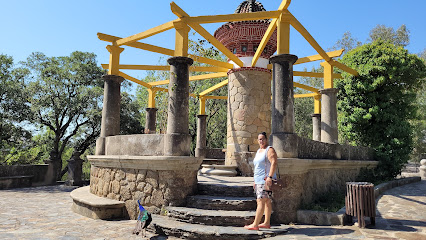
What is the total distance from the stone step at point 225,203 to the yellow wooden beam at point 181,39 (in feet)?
9.95

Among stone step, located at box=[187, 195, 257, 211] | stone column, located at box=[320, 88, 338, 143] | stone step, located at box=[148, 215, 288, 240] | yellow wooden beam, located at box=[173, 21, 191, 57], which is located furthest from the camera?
stone column, located at box=[320, 88, 338, 143]

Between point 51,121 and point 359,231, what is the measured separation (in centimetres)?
1738

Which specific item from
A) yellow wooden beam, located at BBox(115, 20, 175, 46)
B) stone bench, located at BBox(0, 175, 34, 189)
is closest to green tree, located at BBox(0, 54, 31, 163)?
stone bench, located at BBox(0, 175, 34, 189)

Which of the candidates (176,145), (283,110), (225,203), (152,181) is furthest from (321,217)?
(152,181)

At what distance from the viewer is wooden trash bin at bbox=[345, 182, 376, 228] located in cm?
504

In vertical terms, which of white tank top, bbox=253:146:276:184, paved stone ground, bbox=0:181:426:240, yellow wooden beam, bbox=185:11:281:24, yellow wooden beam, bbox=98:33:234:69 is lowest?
paved stone ground, bbox=0:181:426:240

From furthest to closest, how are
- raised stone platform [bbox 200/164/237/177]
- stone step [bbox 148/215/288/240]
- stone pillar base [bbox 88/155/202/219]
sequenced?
1. raised stone platform [bbox 200/164/237/177]
2. stone pillar base [bbox 88/155/202/219]
3. stone step [bbox 148/215/288/240]

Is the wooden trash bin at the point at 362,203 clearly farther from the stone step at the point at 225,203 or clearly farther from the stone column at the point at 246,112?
the stone column at the point at 246,112

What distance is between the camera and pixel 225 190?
19.7ft

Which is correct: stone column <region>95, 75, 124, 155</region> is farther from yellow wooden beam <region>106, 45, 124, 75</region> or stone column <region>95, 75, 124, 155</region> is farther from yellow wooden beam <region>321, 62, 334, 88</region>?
yellow wooden beam <region>321, 62, 334, 88</region>

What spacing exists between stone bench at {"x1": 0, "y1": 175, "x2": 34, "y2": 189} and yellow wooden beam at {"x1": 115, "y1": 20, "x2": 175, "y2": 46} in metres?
8.20

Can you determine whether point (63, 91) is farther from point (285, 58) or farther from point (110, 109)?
point (285, 58)

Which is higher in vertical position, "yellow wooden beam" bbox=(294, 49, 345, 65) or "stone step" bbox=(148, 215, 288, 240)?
"yellow wooden beam" bbox=(294, 49, 345, 65)

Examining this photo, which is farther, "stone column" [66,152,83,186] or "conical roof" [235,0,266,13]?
"stone column" [66,152,83,186]
